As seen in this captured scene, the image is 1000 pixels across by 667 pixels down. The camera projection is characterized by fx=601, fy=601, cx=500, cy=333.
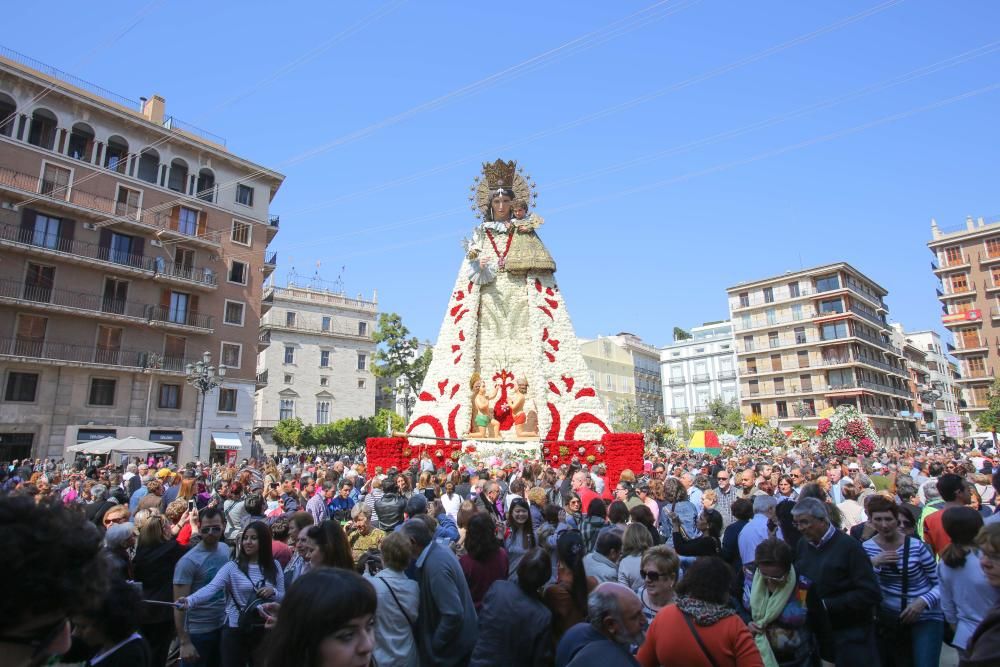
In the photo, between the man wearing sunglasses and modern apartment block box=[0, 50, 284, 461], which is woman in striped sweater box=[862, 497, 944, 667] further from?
modern apartment block box=[0, 50, 284, 461]

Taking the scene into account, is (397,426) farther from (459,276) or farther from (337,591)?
(337,591)

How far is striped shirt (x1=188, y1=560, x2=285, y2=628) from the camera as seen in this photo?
4.59m

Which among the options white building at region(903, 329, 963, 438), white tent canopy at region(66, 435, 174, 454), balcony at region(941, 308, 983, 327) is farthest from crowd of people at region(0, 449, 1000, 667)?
white building at region(903, 329, 963, 438)

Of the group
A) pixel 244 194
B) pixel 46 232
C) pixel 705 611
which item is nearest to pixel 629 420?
pixel 244 194

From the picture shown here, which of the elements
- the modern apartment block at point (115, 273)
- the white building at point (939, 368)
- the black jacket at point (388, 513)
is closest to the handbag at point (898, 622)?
the black jacket at point (388, 513)

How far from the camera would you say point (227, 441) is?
102 feet

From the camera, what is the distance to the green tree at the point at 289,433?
44156 millimetres

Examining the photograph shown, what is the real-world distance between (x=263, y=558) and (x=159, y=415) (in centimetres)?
2911

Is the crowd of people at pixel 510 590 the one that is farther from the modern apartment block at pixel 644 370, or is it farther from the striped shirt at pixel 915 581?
the modern apartment block at pixel 644 370

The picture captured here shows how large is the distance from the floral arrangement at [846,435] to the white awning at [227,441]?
92.8ft

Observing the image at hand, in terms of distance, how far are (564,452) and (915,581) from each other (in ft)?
50.9

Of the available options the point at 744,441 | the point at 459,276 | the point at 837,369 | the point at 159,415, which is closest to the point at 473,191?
the point at 459,276

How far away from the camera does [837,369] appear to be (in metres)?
53.2

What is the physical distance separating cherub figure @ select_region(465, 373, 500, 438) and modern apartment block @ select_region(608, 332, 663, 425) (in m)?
47.0
